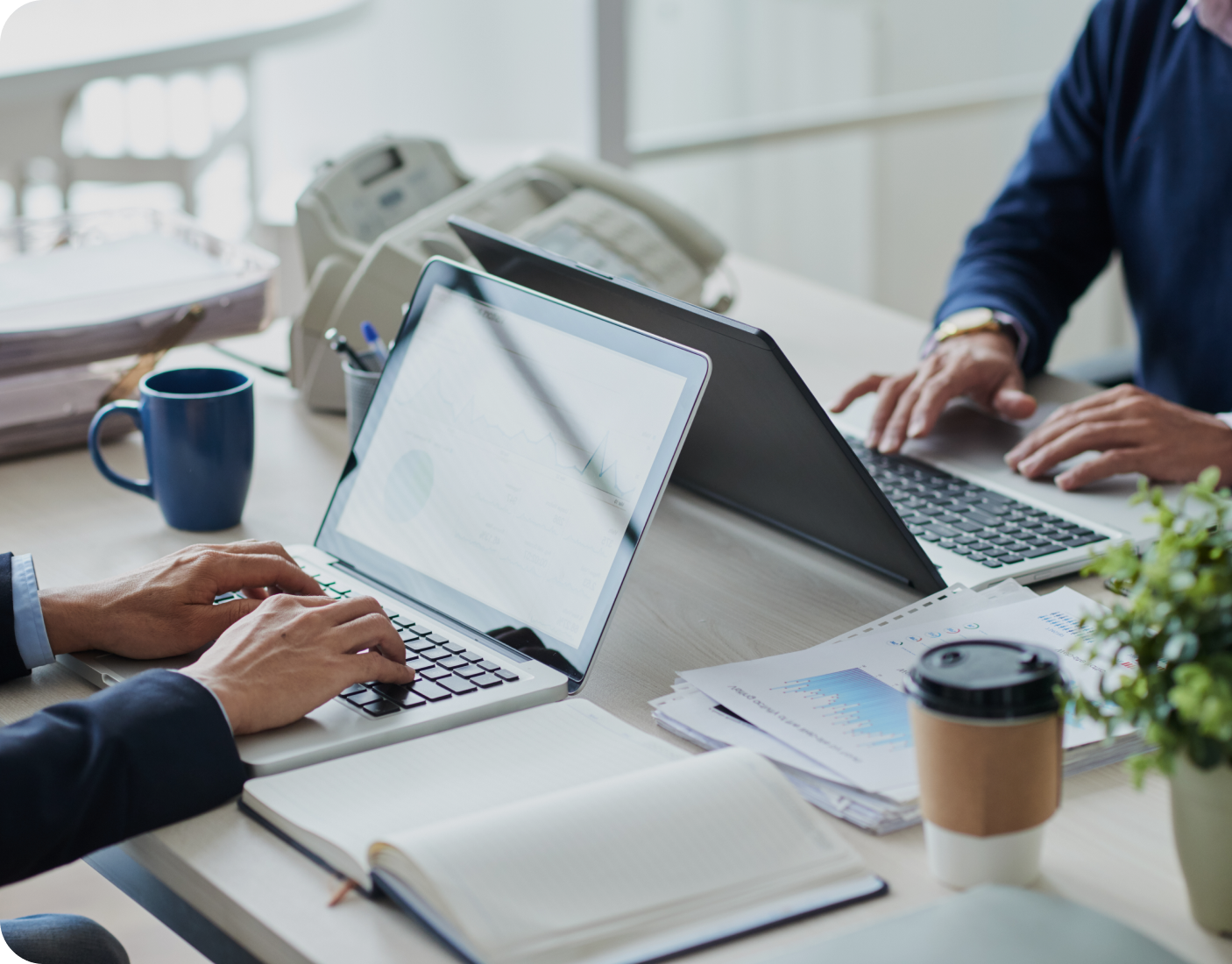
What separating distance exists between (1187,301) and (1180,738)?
1185 millimetres

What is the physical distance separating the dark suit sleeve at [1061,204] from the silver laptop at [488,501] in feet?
2.64

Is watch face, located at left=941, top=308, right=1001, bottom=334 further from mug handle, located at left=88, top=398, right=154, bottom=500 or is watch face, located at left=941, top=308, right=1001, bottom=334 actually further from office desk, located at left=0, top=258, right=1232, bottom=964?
mug handle, located at left=88, top=398, right=154, bottom=500

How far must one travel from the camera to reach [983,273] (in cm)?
158

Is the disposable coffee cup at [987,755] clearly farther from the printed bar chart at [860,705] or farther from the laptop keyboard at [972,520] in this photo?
the laptop keyboard at [972,520]

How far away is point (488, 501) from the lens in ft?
3.03

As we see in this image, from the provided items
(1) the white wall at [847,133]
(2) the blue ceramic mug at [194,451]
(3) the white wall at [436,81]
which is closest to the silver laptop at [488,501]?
(2) the blue ceramic mug at [194,451]

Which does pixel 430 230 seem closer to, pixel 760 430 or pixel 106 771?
pixel 760 430

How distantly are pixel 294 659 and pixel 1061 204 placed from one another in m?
1.24

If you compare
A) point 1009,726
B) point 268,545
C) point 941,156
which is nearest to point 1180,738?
point 1009,726

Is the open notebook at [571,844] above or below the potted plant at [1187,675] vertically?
below

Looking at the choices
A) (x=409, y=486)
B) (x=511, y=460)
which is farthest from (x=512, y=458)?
(x=409, y=486)

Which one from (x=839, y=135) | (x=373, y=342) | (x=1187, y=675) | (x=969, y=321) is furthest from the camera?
(x=839, y=135)

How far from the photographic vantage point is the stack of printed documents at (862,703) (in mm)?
718

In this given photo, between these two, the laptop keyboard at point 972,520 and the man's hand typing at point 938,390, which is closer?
the laptop keyboard at point 972,520
